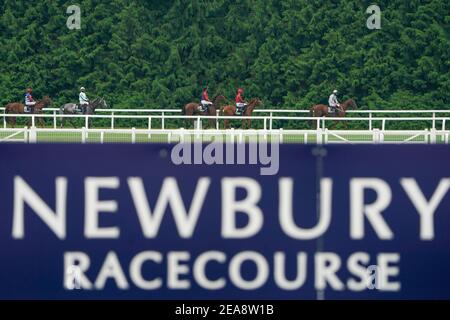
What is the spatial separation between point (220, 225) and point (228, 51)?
42561mm

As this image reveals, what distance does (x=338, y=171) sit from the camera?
7.49m

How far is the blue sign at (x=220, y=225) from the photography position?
737 centimetres

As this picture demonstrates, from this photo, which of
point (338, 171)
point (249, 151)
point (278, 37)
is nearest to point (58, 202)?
point (249, 151)

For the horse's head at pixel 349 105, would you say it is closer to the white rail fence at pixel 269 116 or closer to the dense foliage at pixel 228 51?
the white rail fence at pixel 269 116

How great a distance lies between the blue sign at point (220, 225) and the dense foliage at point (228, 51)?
39.8 meters

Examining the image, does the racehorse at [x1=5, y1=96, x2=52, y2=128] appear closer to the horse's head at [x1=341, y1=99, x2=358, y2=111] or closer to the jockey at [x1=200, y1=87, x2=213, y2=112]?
the jockey at [x1=200, y1=87, x2=213, y2=112]

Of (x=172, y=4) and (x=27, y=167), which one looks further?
(x=172, y=4)

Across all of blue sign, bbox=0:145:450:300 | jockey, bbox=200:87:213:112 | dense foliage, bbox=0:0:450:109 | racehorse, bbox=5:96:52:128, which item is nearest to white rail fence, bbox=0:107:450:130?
racehorse, bbox=5:96:52:128

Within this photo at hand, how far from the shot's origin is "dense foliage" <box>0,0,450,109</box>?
4753 cm

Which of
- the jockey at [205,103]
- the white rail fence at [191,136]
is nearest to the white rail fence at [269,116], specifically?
the jockey at [205,103]

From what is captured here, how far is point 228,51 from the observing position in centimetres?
4978

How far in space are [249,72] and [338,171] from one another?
139ft

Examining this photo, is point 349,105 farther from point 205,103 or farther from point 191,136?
point 191,136
